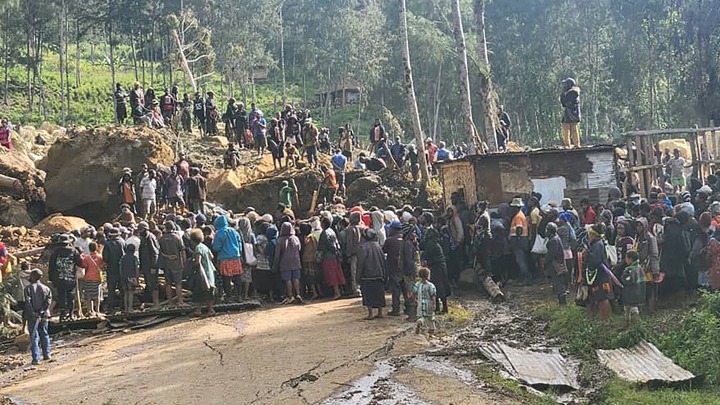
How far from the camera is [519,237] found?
15305 millimetres

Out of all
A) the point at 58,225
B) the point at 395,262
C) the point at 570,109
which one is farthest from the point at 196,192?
the point at 570,109

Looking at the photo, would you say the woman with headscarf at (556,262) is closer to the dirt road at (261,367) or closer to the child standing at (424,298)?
the child standing at (424,298)

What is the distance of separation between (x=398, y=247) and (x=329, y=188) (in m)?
10.2

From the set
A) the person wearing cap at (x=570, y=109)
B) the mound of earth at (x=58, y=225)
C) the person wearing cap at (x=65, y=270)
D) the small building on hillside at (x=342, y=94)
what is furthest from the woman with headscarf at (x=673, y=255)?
the small building on hillside at (x=342, y=94)

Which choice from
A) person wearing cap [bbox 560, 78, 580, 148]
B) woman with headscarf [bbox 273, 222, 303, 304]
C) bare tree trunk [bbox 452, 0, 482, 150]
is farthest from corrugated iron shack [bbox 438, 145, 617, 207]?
woman with headscarf [bbox 273, 222, 303, 304]

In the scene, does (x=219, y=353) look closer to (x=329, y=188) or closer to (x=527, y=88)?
(x=329, y=188)

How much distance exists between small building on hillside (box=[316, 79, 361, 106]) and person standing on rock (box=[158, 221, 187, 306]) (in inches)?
1873

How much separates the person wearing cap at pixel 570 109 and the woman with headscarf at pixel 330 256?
24.8ft

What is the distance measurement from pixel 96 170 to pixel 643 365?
62.4 feet

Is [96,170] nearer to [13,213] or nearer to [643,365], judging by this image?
[13,213]

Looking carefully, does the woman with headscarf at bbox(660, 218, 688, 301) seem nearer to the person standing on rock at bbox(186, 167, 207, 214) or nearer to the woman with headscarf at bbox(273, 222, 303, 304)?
the woman with headscarf at bbox(273, 222, 303, 304)

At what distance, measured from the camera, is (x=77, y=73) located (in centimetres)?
6031

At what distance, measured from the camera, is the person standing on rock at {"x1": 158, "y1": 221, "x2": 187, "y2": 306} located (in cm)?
1466

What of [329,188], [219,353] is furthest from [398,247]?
[329,188]
